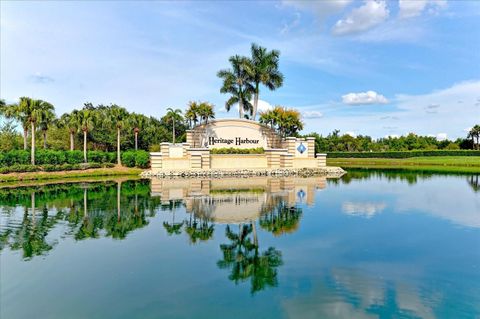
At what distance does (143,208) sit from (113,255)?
24.0ft

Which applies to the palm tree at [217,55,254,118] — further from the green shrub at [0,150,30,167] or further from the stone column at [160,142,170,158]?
the green shrub at [0,150,30,167]

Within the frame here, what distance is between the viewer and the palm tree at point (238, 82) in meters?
45.1

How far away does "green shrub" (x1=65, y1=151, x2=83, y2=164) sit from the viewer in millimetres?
36656

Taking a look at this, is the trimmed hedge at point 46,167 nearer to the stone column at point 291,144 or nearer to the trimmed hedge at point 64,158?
the trimmed hedge at point 64,158

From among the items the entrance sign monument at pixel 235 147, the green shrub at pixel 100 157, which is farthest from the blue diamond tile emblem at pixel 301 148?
the green shrub at pixel 100 157

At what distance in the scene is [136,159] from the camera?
4016 cm

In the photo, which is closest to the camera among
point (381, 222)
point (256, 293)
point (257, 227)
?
point (256, 293)

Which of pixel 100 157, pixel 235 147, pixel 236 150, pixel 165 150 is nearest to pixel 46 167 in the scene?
pixel 100 157

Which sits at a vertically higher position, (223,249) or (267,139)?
(267,139)

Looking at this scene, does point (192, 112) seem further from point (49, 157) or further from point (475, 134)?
point (475, 134)

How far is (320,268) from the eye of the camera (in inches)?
335

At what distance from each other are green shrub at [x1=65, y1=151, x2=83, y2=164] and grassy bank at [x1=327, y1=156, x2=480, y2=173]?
3454 cm

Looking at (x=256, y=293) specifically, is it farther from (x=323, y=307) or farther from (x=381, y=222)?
(x=381, y=222)

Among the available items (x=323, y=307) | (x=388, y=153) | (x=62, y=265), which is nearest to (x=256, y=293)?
(x=323, y=307)
